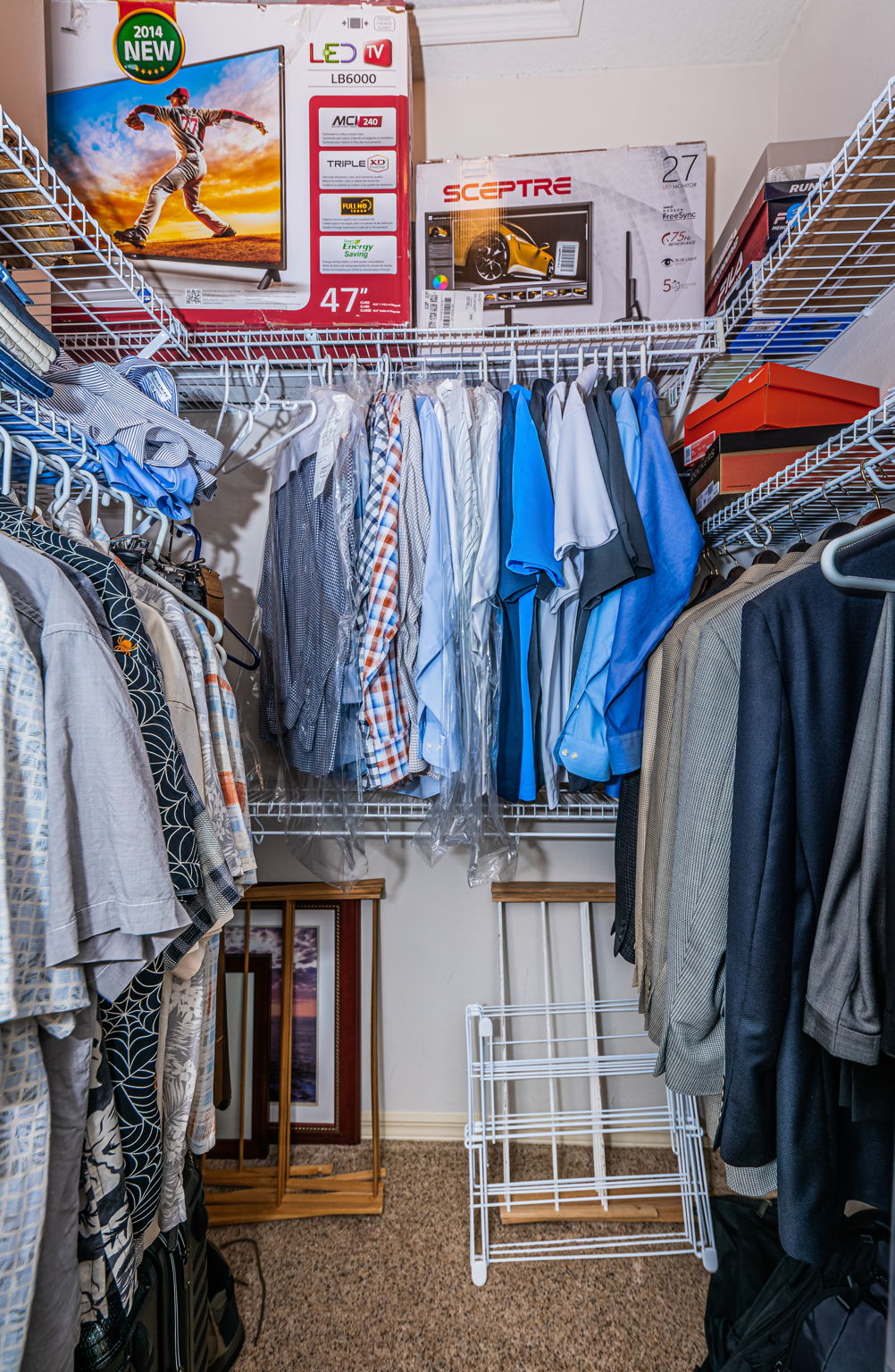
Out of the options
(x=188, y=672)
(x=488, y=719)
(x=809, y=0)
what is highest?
(x=809, y=0)

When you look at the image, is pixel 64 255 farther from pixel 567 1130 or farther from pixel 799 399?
pixel 567 1130

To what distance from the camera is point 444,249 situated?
5.97 feet

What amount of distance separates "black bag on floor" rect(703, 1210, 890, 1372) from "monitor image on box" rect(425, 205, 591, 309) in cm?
192

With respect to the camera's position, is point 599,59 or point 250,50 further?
point 599,59

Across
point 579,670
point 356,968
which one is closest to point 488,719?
point 579,670

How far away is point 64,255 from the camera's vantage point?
54.4 inches

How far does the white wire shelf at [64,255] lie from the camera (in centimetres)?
110

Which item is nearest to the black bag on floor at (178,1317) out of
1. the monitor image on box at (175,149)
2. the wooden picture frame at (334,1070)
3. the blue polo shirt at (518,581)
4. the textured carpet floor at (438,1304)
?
the textured carpet floor at (438,1304)

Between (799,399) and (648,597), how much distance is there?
17.5 inches

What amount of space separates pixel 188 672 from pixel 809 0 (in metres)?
2.07

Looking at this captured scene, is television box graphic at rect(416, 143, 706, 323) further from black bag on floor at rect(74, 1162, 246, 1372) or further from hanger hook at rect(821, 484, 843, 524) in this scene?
black bag on floor at rect(74, 1162, 246, 1372)

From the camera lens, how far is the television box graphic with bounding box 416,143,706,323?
179 centimetres

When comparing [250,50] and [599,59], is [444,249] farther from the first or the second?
[599,59]

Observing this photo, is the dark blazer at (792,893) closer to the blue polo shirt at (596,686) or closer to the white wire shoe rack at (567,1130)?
the blue polo shirt at (596,686)
